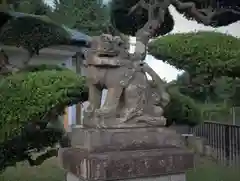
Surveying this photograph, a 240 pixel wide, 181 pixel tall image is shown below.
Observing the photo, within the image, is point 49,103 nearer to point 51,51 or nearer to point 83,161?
point 83,161

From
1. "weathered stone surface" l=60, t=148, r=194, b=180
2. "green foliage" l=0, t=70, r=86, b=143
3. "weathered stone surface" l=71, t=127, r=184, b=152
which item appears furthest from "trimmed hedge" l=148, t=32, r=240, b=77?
"green foliage" l=0, t=70, r=86, b=143

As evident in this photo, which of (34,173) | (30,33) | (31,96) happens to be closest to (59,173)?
(34,173)

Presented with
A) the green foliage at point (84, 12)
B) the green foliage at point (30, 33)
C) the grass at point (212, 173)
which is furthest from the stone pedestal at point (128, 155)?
the green foliage at point (84, 12)

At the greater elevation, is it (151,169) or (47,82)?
(47,82)

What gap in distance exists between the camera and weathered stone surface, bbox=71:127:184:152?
3.27 metres

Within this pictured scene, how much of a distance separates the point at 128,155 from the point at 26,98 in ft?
3.77

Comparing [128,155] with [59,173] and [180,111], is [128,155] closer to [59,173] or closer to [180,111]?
[180,111]

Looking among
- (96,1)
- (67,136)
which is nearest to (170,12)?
(67,136)

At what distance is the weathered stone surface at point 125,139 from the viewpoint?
3.27 m

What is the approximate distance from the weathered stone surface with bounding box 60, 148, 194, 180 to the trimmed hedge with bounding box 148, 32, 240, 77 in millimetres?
1162

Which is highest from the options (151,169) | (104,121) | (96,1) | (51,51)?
(96,1)

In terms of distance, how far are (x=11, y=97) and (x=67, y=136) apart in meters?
1.53

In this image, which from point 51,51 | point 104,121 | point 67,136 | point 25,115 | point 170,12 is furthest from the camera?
point 51,51

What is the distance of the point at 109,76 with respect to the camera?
351 cm
